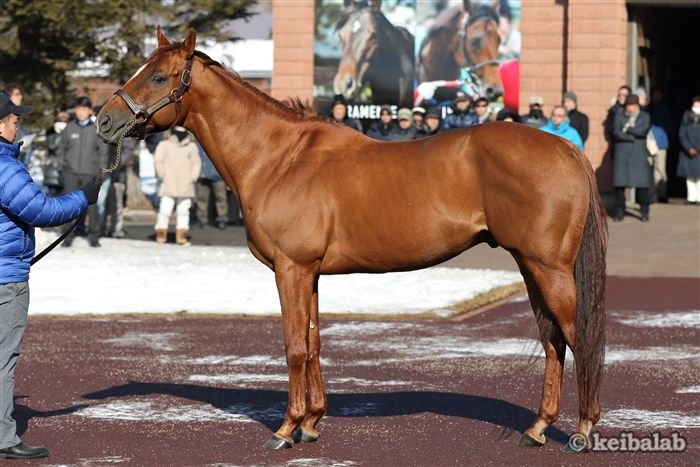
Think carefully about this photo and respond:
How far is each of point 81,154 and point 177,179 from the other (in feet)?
5.15

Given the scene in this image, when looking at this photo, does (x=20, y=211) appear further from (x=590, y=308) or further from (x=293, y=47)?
(x=293, y=47)

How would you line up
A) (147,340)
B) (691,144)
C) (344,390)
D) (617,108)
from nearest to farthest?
(344,390) < (147,340) < (617,108) < (691,144)

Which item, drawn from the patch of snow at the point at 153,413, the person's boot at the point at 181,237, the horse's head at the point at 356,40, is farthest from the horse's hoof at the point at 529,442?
the horse's head at the point at 356,40

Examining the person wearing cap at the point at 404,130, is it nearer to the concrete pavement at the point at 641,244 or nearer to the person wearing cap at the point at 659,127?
the concrete pavement at the point at 641,244

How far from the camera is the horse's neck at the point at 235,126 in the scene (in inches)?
337

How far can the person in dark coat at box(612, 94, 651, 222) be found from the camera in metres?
20.7

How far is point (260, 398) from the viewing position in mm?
9734

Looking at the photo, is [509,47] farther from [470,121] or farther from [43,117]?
[43,117]

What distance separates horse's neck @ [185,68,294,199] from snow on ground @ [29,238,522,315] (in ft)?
17.6

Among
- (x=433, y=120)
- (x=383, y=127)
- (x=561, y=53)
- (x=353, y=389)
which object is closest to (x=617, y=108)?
(x=561, y=53)

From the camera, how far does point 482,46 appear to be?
23094 millimetres

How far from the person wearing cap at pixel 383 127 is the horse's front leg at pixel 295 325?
1253 cm

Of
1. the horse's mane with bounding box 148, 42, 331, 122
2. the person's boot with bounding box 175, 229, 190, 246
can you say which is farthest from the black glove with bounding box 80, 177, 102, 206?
the person's boot with bounding box 175, 229, 190, 246

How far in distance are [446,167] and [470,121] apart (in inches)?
506
